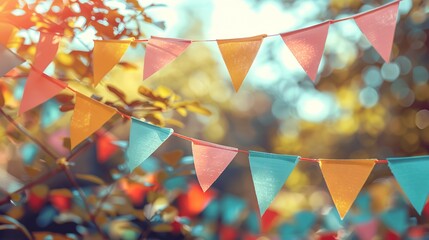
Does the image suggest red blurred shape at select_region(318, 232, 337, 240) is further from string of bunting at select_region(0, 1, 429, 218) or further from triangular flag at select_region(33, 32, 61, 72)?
triangular flag at select_region(33, 32, 61, 72)

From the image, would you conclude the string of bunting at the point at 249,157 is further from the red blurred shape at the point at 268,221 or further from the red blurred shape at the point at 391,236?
the red blurred shape at the point at 268,221

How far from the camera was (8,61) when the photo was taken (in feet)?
4.00

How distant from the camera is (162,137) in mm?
1205

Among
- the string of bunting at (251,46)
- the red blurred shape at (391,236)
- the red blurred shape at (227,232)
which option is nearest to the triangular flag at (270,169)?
the string of bunting at (251,46)

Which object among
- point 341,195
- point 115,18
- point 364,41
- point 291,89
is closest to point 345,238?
point 341,195

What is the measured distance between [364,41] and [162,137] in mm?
2821

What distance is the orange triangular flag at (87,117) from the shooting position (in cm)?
123

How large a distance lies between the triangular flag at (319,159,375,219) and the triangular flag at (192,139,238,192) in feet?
0.57

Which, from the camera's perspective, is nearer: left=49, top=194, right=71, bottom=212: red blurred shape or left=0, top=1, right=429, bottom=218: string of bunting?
left=0, top=1, right=429, bottom=218: string of bunting

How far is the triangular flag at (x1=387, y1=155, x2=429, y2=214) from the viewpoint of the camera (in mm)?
1238

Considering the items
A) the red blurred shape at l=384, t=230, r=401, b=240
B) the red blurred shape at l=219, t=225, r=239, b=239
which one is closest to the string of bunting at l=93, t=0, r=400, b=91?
the red blurred shape at l=384, t=230, r=401, b=240

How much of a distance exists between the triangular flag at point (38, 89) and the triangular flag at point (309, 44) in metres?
0.42

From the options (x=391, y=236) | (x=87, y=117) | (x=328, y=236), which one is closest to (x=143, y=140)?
(x=87, y=117)

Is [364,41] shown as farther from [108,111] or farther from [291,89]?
[108,111]
